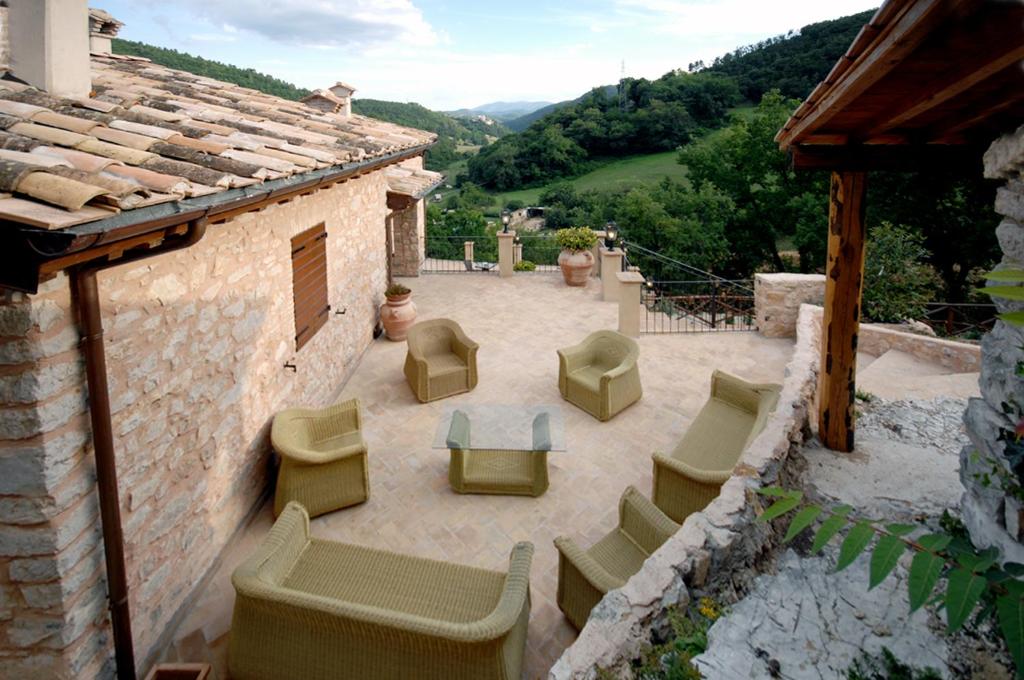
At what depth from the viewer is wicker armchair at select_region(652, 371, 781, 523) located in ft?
16.2

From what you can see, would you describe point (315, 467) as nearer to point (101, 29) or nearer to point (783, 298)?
point (101, 29)

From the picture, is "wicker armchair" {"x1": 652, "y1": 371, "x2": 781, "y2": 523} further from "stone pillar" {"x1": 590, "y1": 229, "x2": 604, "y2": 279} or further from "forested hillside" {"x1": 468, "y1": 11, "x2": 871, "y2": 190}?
"forested hillside" {"x1": 468, "y1": 11, "x2": 871, "y2": 190}

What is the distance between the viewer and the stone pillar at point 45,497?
2959 millimetres

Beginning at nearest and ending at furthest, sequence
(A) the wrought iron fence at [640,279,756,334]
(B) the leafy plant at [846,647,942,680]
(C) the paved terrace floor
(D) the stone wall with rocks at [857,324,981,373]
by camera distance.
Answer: (B) the leafy plant at [846,647,942,680] < (C) the paved terrace floor < (D) the stone wall with rocks at [857,324,981,373] < (A) the wrought iron fence at [640,279,756,334]

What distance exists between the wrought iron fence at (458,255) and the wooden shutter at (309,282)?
27.5 ft

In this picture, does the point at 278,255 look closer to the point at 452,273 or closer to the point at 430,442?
the point at 430,442

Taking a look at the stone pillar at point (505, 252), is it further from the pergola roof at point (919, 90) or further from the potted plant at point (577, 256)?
the pergola roof at point (919, 90)

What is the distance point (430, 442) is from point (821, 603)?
4.46 m

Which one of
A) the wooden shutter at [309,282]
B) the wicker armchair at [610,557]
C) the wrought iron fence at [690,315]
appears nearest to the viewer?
the wicker armchair at [610,557]

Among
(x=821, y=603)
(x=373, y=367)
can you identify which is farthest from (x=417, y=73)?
(x=821, y=603)

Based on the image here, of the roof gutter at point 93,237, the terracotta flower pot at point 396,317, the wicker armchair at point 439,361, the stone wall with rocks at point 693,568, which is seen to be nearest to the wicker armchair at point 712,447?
the stone wall with rocks at point 693,568

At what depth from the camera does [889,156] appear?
4.86m

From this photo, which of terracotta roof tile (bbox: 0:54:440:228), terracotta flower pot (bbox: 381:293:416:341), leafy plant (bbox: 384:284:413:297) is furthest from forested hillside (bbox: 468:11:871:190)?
terracotta roof tile (bbox: 0:54:440:228)

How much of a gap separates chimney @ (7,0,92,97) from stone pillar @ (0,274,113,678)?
234 centimetres
